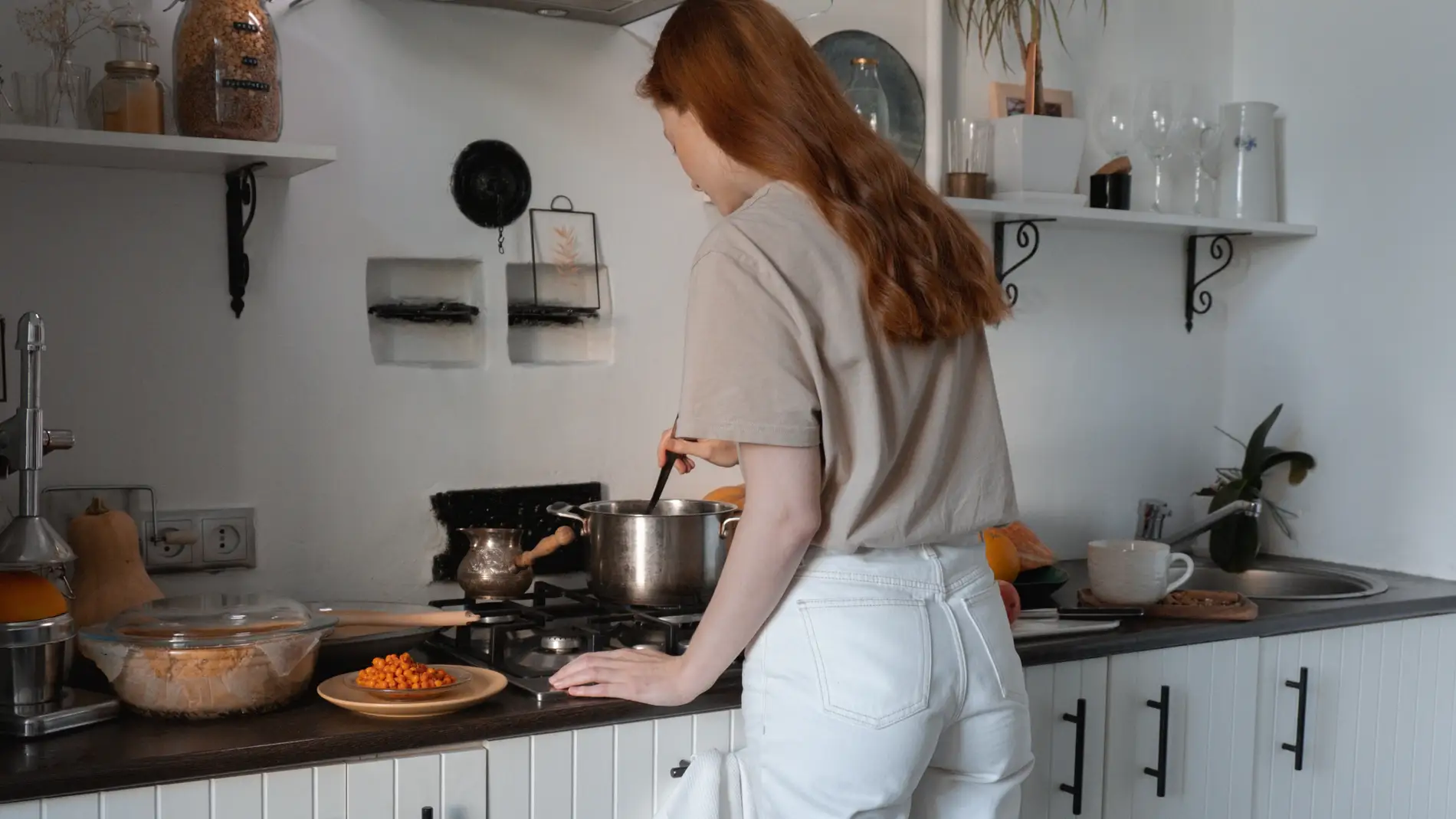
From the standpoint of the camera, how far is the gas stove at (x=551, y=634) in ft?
5.38

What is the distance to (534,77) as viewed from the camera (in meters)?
2.08

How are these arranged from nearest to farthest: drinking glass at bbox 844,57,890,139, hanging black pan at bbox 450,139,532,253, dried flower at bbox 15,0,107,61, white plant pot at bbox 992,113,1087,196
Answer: dried flower at bbox 15,0,107,61
hanging black pan at bbox 450,139,532,253
drinking glass at bbox 844,57,890,139
white plant pot at bbox 992,113,1087,196

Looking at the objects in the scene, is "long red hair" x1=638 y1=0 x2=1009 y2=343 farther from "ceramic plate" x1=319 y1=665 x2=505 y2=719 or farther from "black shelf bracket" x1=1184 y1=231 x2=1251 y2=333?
"black shelf bracket" x1=1184 y1=231 x2=1251 y2=333

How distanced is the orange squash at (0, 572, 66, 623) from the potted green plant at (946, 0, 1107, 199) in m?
1.63

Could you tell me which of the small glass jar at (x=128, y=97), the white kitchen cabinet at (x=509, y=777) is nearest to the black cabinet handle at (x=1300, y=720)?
the white kitchen cabinet at (x=509, y=777)

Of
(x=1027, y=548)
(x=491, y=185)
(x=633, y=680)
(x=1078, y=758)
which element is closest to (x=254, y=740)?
(x=633, y=680)

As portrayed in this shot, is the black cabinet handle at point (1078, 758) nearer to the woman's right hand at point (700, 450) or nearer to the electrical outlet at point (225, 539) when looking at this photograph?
the woman's right hand at point (700, 450)

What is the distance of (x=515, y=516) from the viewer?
6.82 feet

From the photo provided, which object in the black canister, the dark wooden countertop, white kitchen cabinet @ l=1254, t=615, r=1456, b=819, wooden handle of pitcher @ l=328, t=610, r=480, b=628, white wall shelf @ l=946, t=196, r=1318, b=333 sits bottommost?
white kitchen cabinet @ l=1254, t=615, r=1456, b=819

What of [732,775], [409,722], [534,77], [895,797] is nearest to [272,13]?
[534,77]

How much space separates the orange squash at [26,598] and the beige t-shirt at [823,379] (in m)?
0.68

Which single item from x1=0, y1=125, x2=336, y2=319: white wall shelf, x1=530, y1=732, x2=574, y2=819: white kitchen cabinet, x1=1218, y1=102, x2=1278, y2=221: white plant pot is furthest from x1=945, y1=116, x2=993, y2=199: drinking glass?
x1=530, y1=732, x2=574, y2=819: white kitchen cabinet

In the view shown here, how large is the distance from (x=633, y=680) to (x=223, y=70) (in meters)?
0.88

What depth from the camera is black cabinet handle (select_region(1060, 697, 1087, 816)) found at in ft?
6.07
